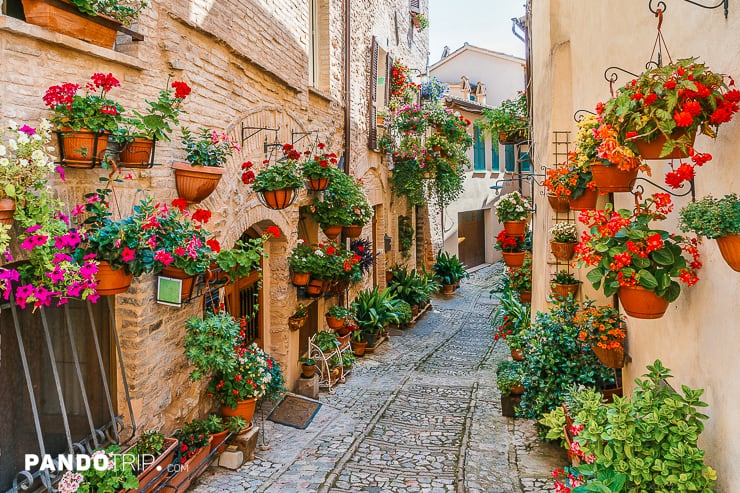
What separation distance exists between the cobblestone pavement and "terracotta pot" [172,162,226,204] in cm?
266

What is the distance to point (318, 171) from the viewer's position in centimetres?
810

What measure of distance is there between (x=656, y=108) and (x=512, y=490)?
379 centimetres

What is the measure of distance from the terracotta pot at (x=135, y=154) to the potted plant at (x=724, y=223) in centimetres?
361

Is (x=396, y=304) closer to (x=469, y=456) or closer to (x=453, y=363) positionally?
A: (x=453, y=363)

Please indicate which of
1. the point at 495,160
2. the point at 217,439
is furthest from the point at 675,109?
the point at 495,160

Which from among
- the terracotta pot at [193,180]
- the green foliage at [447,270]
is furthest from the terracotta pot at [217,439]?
the green foliage at [447,270]

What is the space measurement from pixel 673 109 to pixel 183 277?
3679 mm

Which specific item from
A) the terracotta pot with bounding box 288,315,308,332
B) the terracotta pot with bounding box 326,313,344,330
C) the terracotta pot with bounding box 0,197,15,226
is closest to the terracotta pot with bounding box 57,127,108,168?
the terracotta pot with bounding box 0,197,15,226

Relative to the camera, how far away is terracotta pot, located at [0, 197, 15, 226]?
3.04 meters

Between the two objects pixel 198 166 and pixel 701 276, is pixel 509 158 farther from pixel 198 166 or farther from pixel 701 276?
pixel 701 276

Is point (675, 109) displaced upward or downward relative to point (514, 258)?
upward

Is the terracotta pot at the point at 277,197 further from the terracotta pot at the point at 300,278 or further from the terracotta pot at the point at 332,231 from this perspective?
the terracotta pot at the point at 332,231

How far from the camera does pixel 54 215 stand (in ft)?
11.5

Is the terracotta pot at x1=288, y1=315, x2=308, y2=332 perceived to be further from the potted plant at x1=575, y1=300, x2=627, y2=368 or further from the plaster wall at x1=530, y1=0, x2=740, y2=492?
the plaster wall at x1=530, y1=0, x2=740, y2=492
